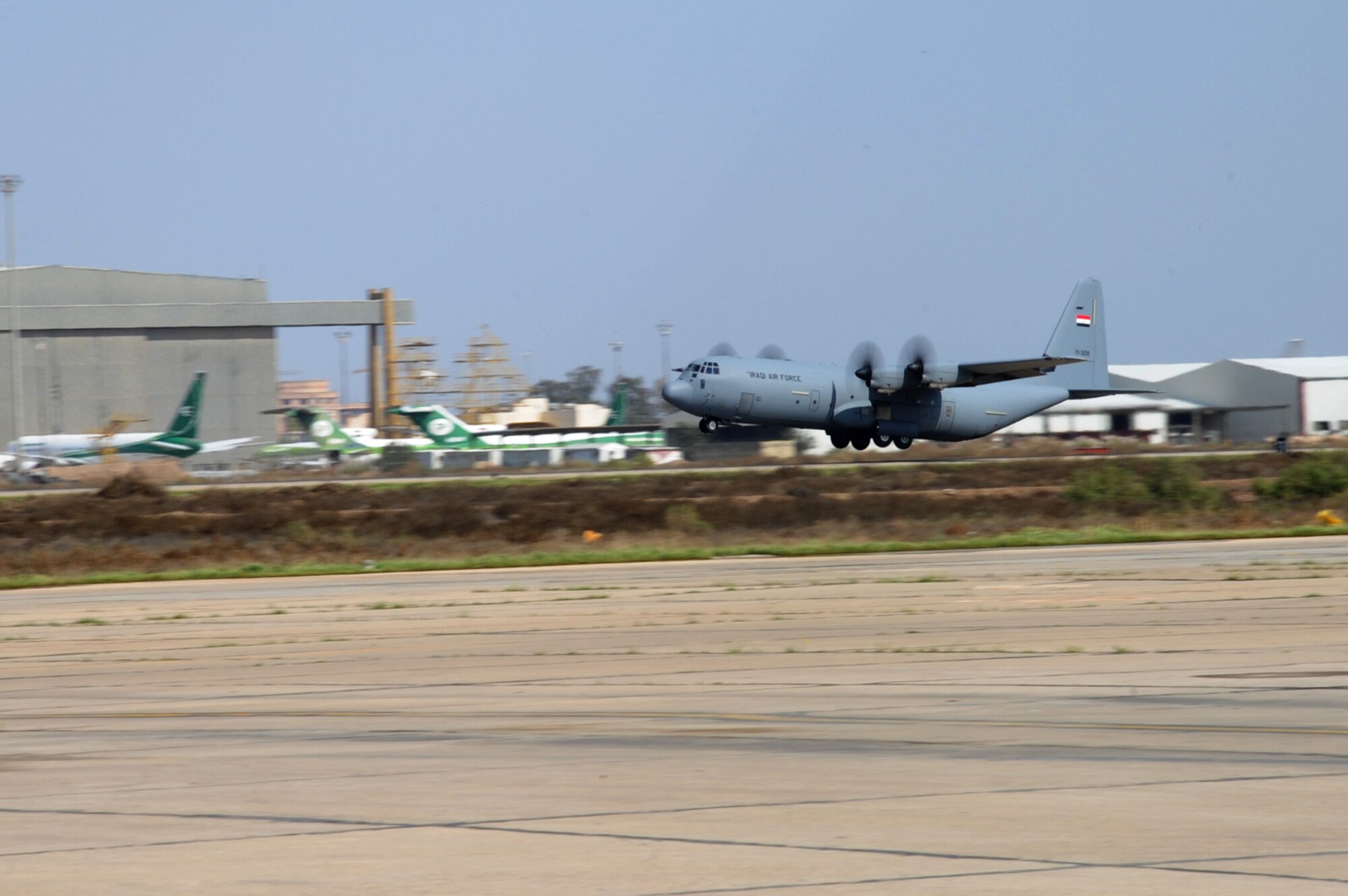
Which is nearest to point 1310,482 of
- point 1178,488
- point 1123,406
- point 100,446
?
point 1178,488

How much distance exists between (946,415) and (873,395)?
13.2ft

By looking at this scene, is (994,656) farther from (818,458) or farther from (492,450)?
(492,450)

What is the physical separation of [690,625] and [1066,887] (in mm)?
13033

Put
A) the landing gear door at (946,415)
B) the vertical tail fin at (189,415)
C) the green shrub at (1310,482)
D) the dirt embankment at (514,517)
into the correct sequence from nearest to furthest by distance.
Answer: the dirt embankment at (514,517), the green shrub at (1310,482), the landing gear door at (946,415), the vertical tail fin at (189,415)

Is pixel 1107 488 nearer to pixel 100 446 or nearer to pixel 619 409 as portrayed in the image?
pixel 619 409

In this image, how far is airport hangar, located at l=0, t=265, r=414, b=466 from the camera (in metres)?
86.1

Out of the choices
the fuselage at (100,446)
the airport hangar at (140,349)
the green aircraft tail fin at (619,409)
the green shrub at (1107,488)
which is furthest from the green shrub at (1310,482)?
the airport hangar at (140,349)

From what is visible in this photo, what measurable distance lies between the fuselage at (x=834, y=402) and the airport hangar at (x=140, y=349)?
44677 millimetres

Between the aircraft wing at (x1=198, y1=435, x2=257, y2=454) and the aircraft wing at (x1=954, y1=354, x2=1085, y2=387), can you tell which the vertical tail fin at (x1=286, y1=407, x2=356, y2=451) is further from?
the aircraft wing at (x1=954, y1=354, x2=1085, y2=387)

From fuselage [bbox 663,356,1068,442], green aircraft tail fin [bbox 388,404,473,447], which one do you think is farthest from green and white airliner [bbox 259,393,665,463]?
fuselage [bbox 663,356,1068,442]

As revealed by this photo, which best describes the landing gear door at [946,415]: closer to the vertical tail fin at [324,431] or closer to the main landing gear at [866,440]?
the main landing gear at [866,440]

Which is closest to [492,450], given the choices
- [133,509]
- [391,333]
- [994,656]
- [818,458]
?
[818,458]

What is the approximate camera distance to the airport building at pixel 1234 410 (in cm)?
9662

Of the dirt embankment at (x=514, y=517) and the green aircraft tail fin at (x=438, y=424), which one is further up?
the green aircraft tail fin at (x=438, y=424)
